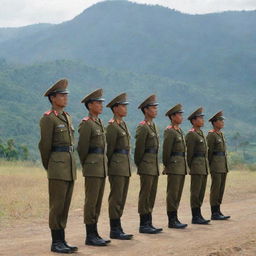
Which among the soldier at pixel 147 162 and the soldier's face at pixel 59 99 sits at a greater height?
the soldier's face at pixel 59 99

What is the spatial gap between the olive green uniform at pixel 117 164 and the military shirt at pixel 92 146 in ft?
1.95

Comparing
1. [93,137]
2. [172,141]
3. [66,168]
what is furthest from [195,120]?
[66,168]

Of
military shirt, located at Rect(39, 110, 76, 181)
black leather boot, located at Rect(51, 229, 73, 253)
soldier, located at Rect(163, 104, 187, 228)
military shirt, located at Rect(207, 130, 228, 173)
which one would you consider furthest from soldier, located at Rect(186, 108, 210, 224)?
→ black leather boot, located at Rect(51, 229, 73, 253)

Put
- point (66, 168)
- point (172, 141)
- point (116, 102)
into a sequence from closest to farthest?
point (66, 168), point (116, 102), point (172, 141)

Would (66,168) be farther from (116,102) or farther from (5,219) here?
(5,219)

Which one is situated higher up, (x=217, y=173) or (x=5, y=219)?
(x=217, y=173)

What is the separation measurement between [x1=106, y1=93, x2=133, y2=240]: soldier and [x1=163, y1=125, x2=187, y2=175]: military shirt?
5.00 feet

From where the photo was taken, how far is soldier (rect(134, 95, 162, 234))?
11156 millimetres

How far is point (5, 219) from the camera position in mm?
13188

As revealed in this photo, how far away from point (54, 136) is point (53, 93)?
0.58m

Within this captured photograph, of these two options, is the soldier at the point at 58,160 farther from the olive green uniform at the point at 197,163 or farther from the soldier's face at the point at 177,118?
the olive green uniform at the point at 197,163

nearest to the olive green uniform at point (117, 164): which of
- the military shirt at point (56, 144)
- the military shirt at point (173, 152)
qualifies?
the military shirt at point (56, 144)

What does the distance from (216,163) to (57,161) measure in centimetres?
521

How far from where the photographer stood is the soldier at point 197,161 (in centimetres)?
1261
